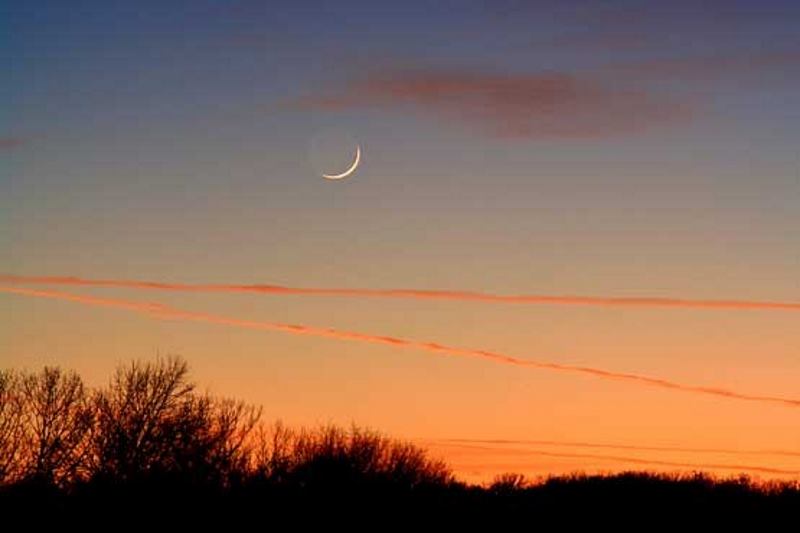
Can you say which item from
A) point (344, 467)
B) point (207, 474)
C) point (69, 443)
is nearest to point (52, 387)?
point (69, 443)

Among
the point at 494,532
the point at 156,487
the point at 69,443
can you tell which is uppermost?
the point at 69,443

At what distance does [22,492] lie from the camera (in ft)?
217

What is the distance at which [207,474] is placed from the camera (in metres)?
74.1

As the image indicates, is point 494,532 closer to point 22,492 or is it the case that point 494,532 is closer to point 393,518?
Result: point 393,518

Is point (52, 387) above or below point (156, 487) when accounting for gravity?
above

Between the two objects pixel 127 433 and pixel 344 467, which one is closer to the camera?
pixel 344 467

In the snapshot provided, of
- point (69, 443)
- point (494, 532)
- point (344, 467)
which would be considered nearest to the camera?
point (494, 532)

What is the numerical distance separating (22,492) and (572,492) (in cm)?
2415

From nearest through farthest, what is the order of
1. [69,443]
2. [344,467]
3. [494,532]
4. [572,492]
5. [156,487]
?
Answer: [494,532]
[156,487]
[572,492]
[344,467]
[69,443]

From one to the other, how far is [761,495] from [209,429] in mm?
29372

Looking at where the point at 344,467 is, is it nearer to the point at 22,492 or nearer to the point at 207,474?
the point at 207,474

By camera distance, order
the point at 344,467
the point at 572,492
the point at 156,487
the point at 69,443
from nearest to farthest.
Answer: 1. the point at 156,487
2. the point at 572,492
3. the point at 344,467
4. the point at 69,443

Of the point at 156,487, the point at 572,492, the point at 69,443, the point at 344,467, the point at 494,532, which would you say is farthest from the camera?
the point at 69,443

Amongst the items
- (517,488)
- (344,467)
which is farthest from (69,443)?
(517,488)
